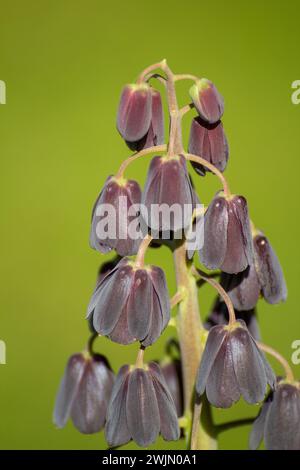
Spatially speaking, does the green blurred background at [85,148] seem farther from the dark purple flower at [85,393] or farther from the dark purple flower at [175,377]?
the dark purple flower at [85,393]

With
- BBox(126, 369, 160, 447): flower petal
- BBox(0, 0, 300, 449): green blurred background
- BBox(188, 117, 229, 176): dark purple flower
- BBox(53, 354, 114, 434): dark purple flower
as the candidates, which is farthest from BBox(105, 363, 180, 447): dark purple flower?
BBox(0, 0, 300, 449): green blurred background

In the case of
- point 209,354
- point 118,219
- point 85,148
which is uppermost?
point 85,148

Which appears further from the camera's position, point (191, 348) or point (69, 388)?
point (69, 388)

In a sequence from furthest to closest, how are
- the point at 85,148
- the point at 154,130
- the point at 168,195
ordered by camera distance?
1. the point at 85,148
2. the point at 154,130
3. the point at 168,195

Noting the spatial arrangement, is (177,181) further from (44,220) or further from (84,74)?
(84,74)

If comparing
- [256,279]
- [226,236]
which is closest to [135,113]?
[226,236]

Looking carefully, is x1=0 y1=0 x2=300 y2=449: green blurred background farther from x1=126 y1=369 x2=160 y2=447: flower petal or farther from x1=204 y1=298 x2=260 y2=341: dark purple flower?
x1=126 y1=369 x2=160 y2=447: flower petal

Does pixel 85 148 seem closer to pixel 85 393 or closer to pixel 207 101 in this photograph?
pixel 85 393

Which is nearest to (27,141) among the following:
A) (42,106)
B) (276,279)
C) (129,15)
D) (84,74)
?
(42,106)
